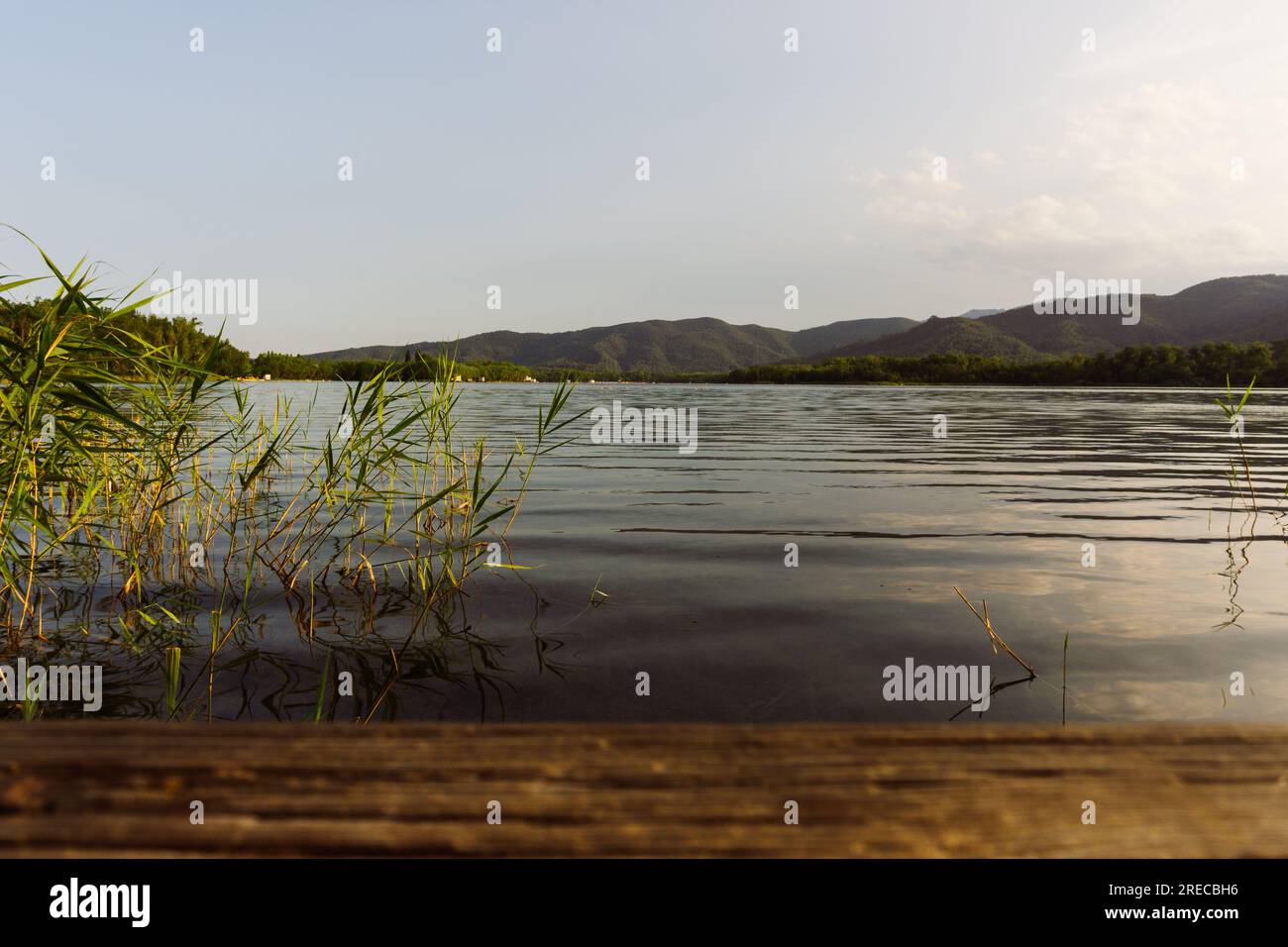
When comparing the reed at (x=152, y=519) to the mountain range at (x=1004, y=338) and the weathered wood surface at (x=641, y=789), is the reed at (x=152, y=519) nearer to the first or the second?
the weathered wood surface at (x=641, y=789)

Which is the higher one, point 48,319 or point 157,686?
point 48,319

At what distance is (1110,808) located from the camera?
109 centimetres

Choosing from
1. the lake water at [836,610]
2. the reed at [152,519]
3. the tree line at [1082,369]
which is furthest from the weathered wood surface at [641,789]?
the tree line at [1082,369]

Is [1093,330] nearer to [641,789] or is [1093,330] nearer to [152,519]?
[152,519]

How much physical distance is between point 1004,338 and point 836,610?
500 feet

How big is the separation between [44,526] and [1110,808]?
571 centimetres

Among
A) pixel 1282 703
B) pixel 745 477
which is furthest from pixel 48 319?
pixel 745 477

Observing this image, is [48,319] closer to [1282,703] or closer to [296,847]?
[296,847]

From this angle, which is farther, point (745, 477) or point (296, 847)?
point (745, 477)

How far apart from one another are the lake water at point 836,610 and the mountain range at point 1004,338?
96.0 metres

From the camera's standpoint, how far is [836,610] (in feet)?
20.5

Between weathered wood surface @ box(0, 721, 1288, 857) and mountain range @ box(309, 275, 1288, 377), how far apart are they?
103513mm

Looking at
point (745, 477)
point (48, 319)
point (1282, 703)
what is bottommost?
point (1282, 703)
